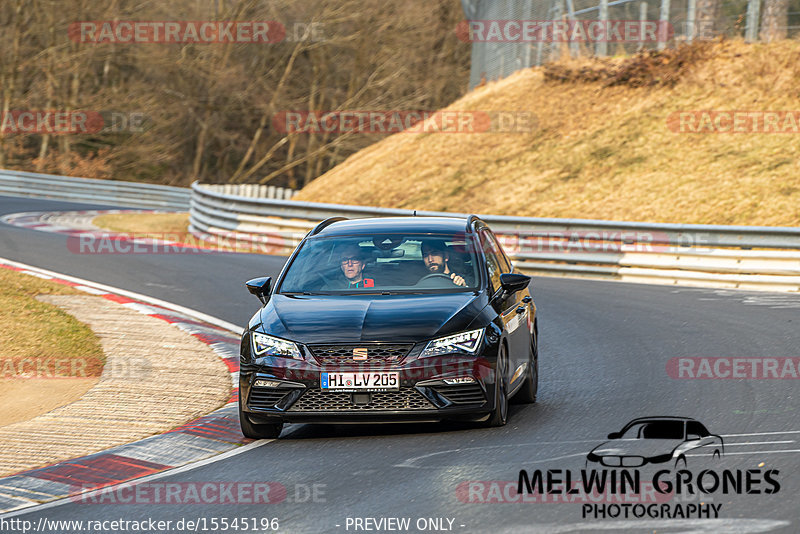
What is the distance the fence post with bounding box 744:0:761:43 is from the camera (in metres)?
28.5

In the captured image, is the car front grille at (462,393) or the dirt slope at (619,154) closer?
the car front grille at (462,393)

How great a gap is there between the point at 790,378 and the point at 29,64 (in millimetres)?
40238

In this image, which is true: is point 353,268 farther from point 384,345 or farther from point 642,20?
point 642,20

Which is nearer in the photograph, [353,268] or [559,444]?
[559,444]

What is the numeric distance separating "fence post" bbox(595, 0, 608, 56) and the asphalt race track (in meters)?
16.1

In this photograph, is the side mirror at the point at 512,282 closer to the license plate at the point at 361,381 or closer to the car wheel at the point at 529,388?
the car wheel at the point at 529,388

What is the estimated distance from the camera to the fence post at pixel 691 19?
1147 inches

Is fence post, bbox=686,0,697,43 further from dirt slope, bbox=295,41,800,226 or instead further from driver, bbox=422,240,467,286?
driver, bbox=422,240,467,286

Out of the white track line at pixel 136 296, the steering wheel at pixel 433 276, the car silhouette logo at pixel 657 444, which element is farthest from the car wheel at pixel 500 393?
the white track line at pixel 136 296

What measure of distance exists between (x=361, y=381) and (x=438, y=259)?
5.60ft

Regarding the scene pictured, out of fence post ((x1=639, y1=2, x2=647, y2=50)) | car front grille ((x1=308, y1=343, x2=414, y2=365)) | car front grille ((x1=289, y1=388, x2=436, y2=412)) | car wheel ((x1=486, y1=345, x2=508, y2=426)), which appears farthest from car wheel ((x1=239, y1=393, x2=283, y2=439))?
fence post ((x1=639, y1=2, x2=647, y2=50))

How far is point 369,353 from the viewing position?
25.2 ft

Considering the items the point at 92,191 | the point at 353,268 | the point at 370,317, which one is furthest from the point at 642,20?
the point at 370,317

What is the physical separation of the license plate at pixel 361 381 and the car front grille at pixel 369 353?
3.5 inches
